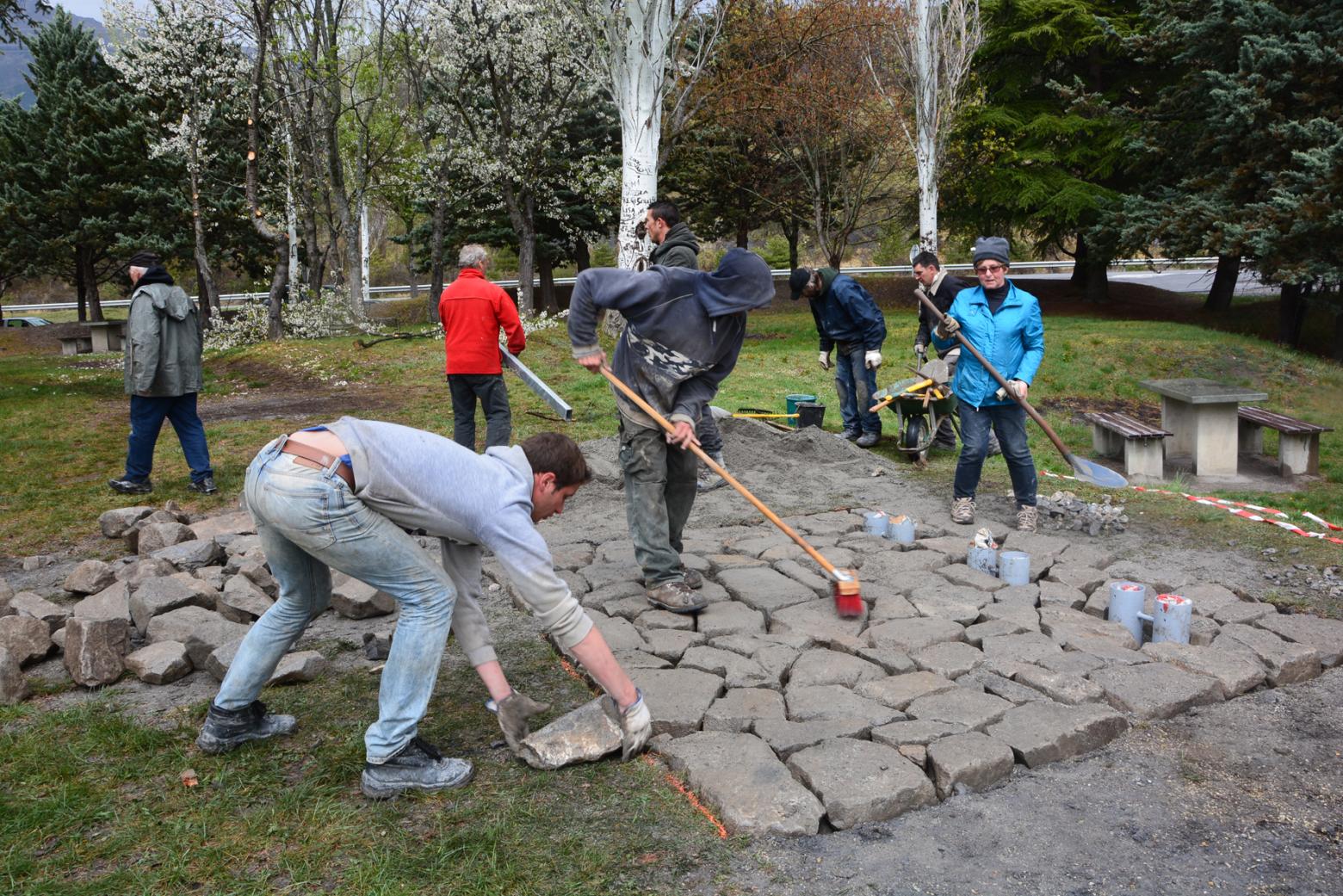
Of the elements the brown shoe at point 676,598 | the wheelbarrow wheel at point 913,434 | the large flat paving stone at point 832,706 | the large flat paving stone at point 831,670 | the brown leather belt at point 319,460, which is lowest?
the large flat paving stone at point 832,706

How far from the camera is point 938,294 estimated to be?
346 inches

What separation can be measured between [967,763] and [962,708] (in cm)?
51

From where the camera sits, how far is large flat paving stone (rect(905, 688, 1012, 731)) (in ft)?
12.3

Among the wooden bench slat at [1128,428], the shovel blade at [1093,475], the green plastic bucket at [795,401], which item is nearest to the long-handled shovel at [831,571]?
the shovel blade at [1093,475]

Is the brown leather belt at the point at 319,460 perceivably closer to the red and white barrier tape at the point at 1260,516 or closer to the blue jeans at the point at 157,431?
Answer: the blue jeans at the point at 157,431

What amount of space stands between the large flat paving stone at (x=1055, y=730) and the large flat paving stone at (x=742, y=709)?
0.81 metres

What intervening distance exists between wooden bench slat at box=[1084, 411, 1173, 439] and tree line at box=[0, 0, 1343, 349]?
22.1 ft

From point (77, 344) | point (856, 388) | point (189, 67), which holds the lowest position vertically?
point (856, 388)

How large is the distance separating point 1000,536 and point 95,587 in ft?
17.1

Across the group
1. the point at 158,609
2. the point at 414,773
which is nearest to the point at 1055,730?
the point at 414,773

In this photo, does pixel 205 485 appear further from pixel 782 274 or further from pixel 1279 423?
pixel 782 274

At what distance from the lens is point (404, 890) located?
2723 millimetres

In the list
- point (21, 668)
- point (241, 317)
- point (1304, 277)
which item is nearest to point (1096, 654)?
point (21, 668)

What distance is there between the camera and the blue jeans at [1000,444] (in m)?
6.36
